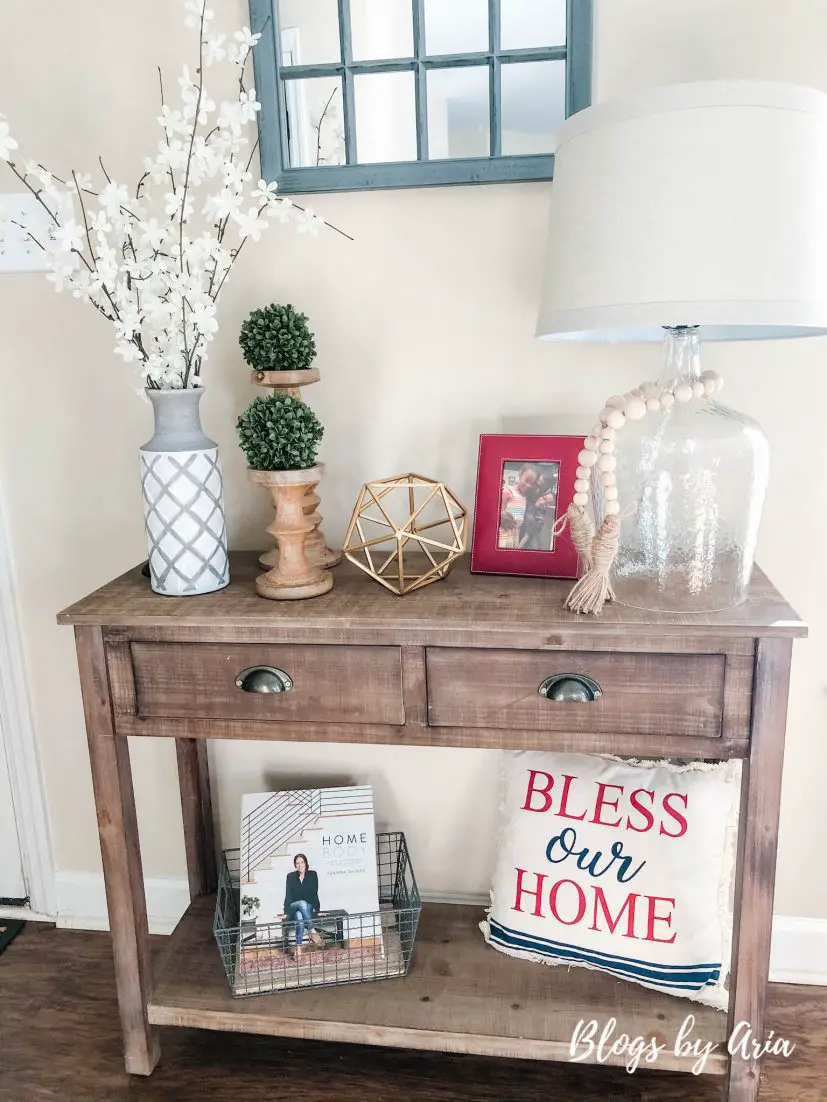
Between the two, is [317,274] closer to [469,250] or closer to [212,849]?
[469,250]

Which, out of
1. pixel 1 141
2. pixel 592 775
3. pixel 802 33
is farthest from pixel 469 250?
pixel 592 775

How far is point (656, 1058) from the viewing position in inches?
54.8

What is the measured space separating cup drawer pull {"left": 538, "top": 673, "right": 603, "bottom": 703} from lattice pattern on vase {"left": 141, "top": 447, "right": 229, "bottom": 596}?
57 cm

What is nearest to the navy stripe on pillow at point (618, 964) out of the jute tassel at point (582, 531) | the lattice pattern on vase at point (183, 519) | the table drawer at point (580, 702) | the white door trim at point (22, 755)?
the table drawer at point (580, 702)

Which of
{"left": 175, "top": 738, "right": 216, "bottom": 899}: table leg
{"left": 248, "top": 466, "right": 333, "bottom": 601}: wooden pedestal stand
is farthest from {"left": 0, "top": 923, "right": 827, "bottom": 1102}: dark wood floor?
{"left": 248, "top": 466, "right": 333, "bottom": 601}: wooden pedestal stand

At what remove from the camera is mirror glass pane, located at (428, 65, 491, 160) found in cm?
151

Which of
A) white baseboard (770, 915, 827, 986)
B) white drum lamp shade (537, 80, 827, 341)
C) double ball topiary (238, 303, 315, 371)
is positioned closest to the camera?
white drum lamp shade (537, 80, 827, 341)

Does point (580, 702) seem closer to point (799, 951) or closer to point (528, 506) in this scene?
point (528, 506)

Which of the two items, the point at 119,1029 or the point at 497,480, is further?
the point at 119,1029

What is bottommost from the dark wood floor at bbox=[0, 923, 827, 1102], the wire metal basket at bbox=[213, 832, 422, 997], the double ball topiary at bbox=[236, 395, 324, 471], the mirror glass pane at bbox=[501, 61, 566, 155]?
the dark wood floor at bbox=[0, 923, 827, 1102]

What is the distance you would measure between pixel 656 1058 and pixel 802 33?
161 centimetres

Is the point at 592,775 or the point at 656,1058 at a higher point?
the point at 592,775

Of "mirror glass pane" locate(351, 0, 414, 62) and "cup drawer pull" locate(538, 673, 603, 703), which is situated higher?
"mirror glass pane" locate(351, 0, 414, 62)

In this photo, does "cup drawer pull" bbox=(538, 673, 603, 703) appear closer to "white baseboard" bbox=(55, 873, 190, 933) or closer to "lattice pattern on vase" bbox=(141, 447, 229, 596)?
"lattice pattern on vase" bbox=(141, 447, 229, 596)
